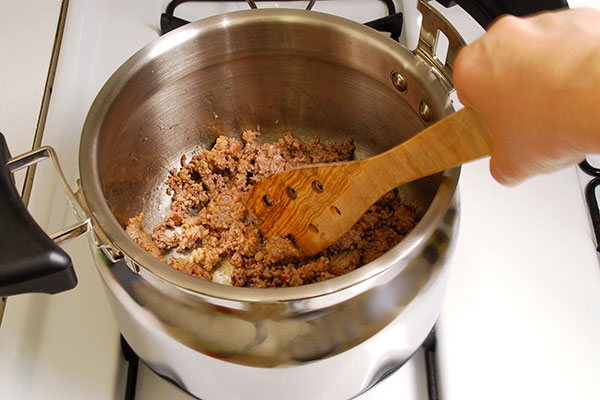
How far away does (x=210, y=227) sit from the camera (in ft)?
2.60

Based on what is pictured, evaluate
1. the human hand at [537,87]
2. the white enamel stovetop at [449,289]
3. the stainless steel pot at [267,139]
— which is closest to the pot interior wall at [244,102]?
the stainless steel pot at [267,139]

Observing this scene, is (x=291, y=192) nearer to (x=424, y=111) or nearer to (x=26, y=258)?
(x=424, y=111)

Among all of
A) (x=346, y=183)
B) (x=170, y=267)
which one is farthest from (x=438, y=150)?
(x=170, y=267)

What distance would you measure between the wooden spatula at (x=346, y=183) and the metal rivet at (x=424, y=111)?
0.35 feet

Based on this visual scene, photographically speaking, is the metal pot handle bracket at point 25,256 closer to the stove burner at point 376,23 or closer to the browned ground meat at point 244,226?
the browned ground meat at point 244,226

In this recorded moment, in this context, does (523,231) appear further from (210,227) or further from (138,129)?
(138,129)

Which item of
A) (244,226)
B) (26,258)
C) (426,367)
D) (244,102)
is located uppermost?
(26,258)

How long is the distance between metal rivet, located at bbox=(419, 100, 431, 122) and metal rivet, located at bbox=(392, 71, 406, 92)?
38 millimetres

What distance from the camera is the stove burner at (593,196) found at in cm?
80

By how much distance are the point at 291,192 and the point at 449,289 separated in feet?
0.83

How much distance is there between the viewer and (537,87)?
15.6 inches

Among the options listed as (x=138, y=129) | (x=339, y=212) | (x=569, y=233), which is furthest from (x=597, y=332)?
(x=138, y=129)

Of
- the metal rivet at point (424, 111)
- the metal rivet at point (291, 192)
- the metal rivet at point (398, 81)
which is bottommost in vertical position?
the metal rivet at point (291, 192)

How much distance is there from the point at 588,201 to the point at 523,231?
0.37 feet
